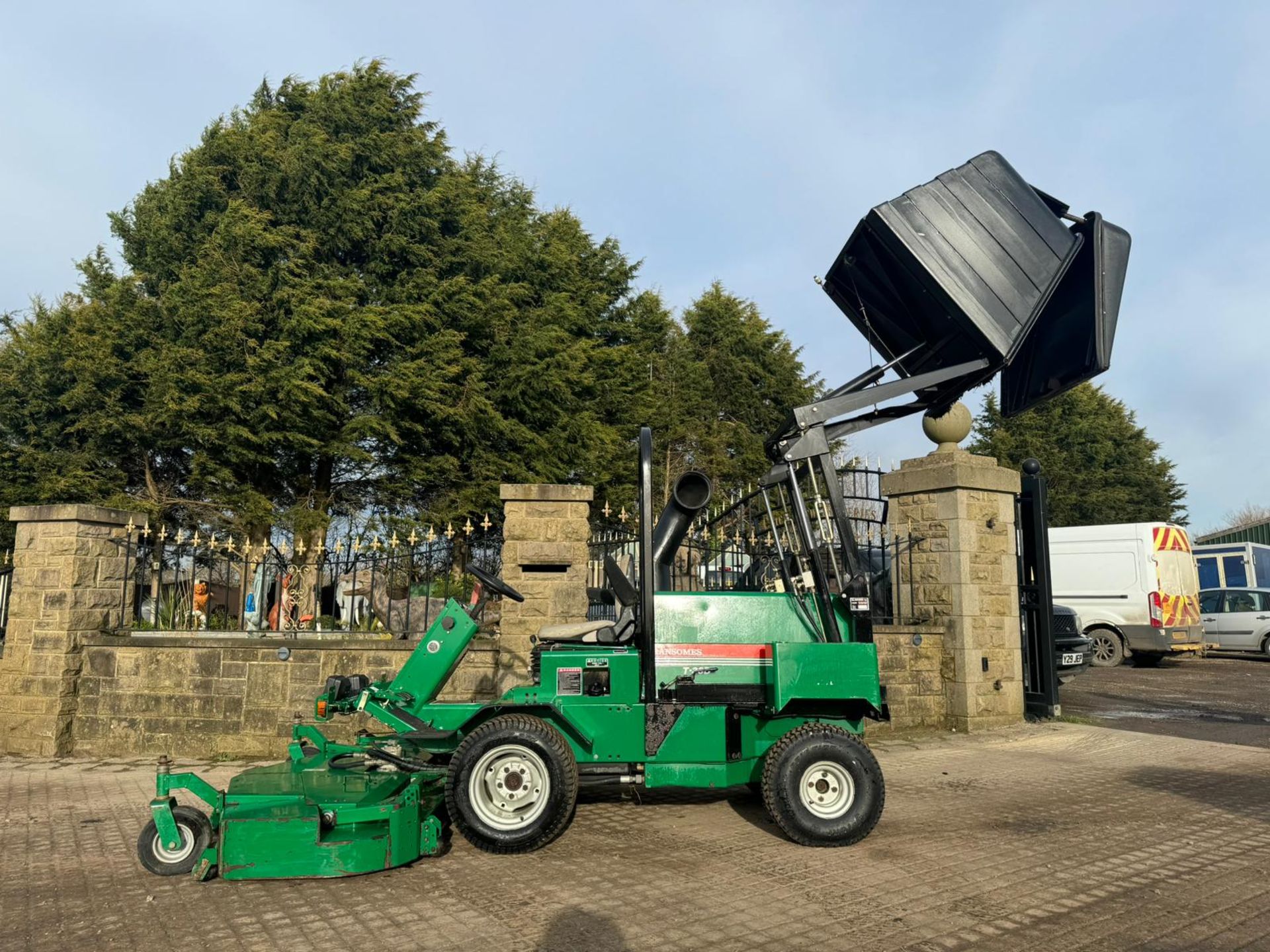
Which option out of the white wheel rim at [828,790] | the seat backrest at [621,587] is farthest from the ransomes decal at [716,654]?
the white wheel rim at [828,790]

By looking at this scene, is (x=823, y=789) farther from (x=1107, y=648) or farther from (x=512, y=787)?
(x=1107, y=648)

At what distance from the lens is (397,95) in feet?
63.4

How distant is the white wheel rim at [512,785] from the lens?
5.05 m

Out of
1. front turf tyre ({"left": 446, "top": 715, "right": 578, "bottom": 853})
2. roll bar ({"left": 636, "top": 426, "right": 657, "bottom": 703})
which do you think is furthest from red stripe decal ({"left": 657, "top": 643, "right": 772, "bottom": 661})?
front turf tyre ({"left": 446, "top": 715, "right": 578, "bottom": 853})

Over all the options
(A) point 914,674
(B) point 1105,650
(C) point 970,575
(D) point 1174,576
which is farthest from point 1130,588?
(A) point 914,674

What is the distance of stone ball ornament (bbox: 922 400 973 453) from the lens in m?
9.71

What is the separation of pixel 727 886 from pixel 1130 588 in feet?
48.5

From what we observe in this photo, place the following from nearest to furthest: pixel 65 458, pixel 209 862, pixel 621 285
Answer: pixel 209 862 → pixel 65 458 → pixel 621 285

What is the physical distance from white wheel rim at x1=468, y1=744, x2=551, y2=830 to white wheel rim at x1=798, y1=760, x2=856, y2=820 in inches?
57.1

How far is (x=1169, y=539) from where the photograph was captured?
16656 millimetres

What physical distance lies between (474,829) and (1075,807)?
402cm

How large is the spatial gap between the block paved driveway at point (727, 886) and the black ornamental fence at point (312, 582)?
243 centimetres

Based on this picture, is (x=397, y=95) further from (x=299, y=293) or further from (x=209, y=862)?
(x=209, y=862)

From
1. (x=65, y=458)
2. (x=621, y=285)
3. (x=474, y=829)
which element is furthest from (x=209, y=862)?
(x=621, y=285)
